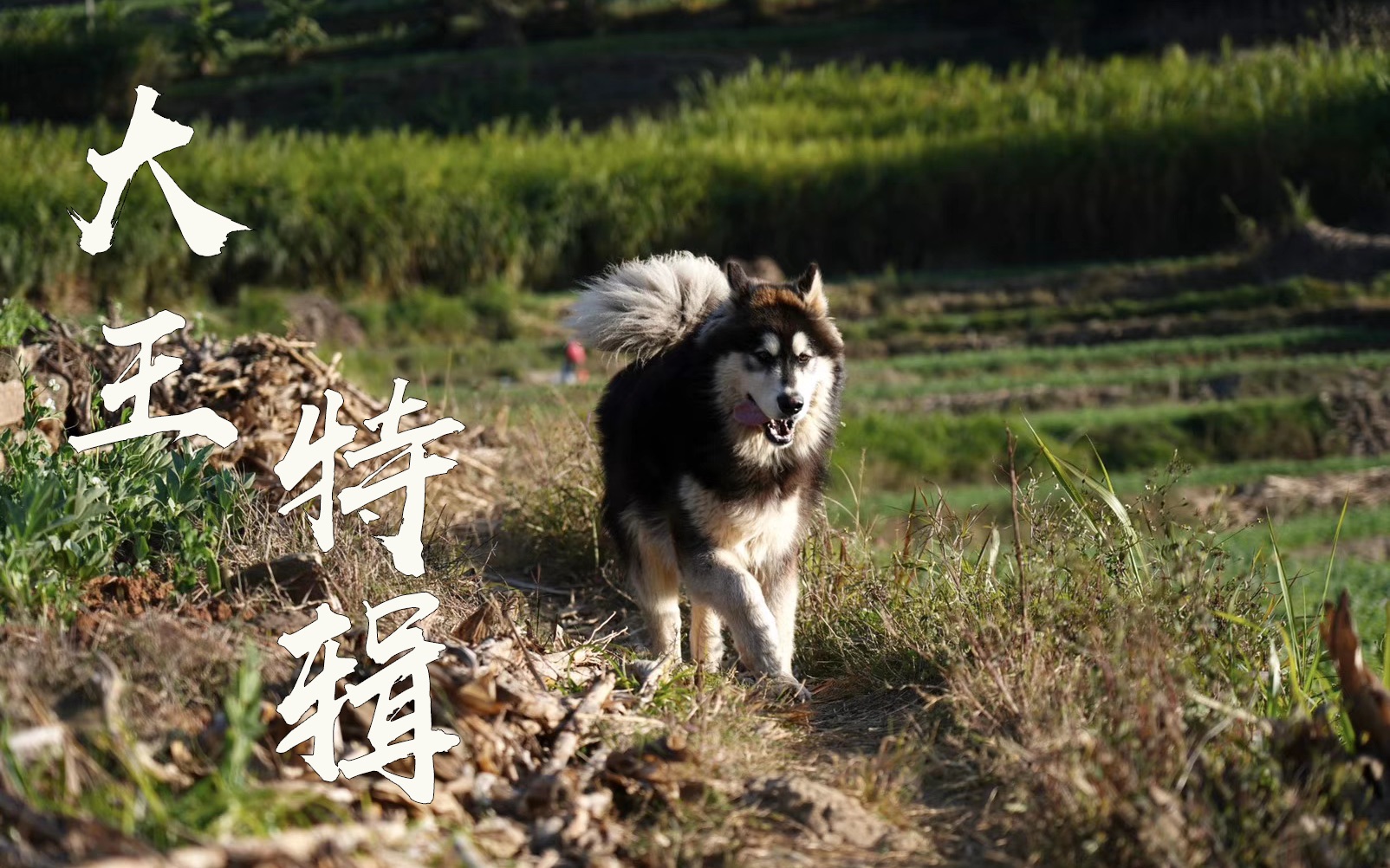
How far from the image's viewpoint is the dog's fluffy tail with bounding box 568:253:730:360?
653 cm

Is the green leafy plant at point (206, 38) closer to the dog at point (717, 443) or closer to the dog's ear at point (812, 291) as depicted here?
the dog at point (717, 443)

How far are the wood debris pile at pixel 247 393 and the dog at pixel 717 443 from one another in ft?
5.09

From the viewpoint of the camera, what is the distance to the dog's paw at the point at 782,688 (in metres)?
5.57

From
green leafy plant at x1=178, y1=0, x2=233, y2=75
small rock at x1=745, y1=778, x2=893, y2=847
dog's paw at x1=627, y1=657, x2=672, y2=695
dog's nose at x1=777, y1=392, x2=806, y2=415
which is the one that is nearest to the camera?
small rock at x1=745, y1=778, x2=893, y2=847

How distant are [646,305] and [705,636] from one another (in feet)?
4.63

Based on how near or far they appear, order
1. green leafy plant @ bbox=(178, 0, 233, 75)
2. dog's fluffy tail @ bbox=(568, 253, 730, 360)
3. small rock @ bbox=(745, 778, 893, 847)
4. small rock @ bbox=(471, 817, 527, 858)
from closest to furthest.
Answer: small rock @ bbox=(471, 817, 527, 858)
small rock @ bbox=(745, 778, 893, 847)
dog's fluffy tail @ bbox=(568, 253, 730, 360)
green leafy plant @ bbox=(178, 0, 233, 75)

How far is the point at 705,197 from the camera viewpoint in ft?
88.9

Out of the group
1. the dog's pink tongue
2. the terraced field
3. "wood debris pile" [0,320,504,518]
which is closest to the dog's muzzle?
the dog's pink tongue

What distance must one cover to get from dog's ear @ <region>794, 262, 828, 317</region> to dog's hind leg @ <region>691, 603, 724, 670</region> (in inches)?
52.0

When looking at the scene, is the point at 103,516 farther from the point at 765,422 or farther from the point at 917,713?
the point at 917,713

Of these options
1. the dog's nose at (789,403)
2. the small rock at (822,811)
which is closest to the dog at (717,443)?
the dog's nose at (789,403)
